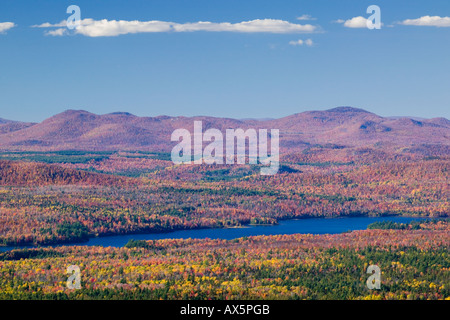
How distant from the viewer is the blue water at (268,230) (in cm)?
14975

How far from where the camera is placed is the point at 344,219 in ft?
643

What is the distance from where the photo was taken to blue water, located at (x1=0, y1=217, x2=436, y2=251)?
14975 cm

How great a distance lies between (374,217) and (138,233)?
68.3 m

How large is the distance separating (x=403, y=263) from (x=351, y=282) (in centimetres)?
1656

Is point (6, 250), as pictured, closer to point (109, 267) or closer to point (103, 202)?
point (109, 267)

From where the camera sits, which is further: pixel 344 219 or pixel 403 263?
pixel 344 219

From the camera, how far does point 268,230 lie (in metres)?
166

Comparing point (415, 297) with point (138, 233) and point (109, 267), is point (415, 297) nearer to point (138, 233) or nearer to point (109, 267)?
point (109, 267)

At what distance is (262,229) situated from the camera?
6629 inches
